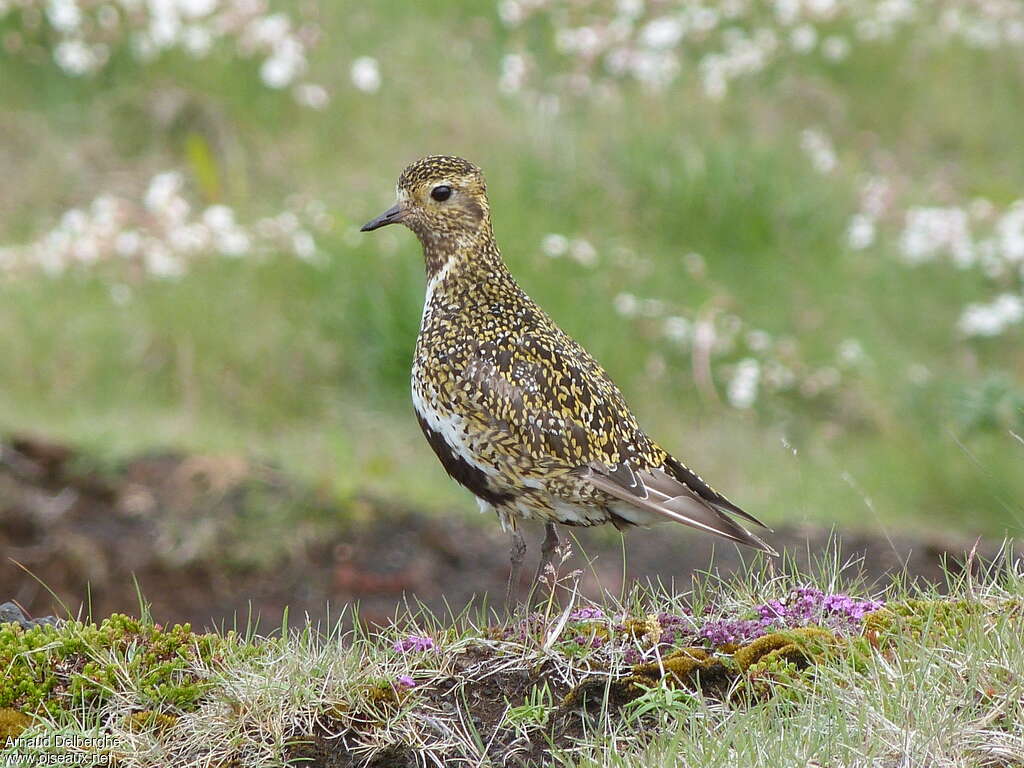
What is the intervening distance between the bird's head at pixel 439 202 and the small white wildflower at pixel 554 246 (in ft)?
15.3

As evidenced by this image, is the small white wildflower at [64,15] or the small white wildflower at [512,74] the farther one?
the small white wildflower at [512,74]

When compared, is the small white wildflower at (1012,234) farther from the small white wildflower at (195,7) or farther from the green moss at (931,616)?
the green moss at (931,616)

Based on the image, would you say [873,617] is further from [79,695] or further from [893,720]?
[79,695]

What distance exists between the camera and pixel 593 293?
9719mm

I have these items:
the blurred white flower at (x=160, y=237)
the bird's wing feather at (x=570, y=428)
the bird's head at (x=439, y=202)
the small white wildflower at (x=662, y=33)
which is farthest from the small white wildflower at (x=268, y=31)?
the bird's wing feather at (x=570, y=428)

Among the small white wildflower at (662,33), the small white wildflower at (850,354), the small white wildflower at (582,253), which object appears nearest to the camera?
the small white wildflower at (582,253)

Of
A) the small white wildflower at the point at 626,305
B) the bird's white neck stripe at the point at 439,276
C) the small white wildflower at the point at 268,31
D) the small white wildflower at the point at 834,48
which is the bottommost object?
the small white wildflower at the point at 626,305

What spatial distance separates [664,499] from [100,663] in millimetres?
1725

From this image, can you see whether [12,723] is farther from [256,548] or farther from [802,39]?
[802,39]

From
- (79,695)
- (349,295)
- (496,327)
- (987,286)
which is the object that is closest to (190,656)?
(79,695)

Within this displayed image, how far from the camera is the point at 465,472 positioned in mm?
4586

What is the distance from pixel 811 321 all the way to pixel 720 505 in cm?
588

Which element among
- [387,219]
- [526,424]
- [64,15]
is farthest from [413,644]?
[64,15]

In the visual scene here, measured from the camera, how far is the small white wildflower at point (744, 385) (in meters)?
9.49
